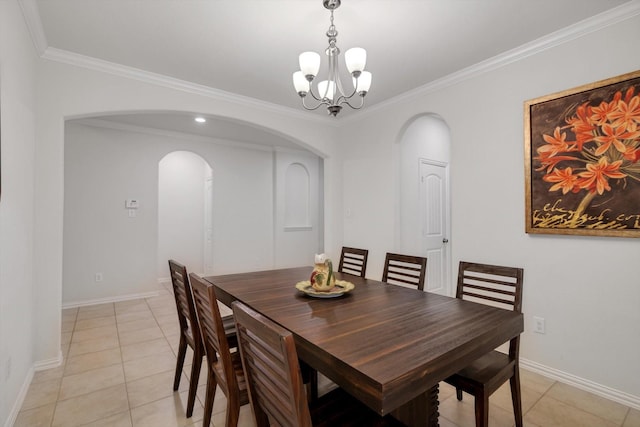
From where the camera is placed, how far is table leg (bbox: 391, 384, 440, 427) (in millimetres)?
1488

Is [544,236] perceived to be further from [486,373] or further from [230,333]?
[230,333]

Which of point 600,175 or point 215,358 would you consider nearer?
point 215,358

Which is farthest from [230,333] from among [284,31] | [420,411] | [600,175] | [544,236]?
[600,175]

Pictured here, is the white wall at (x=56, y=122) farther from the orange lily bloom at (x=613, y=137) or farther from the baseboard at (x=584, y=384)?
the baseboard at (x=584, y=384)

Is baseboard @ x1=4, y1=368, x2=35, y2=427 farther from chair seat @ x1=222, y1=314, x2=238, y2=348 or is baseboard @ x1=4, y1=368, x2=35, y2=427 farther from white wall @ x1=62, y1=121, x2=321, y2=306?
white wall @ x1=62, y1=121, x2=321, y2=306

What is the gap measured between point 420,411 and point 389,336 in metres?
0.59

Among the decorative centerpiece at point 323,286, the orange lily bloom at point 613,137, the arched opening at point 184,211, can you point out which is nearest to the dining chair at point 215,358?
the decorative centerpiece at point 323,286

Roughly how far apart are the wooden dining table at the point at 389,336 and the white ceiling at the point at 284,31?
75.2 inches

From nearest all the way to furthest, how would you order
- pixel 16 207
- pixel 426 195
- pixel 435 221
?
1. pixel 16 207
2. pixel 426 195
3. pixel 435 221

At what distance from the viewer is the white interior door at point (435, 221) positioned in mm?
4098

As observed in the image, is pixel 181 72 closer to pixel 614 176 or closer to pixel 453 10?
pixel 453 10

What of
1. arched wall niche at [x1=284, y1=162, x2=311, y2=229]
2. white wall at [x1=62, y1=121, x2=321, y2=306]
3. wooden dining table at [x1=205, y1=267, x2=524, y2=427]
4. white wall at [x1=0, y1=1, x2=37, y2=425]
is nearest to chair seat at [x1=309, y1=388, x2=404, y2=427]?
wooden dining table at [x1=205, y1=267, x2=524, y2=427]

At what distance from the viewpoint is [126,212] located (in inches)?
180

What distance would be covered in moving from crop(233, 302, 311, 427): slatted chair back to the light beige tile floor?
940 mm
